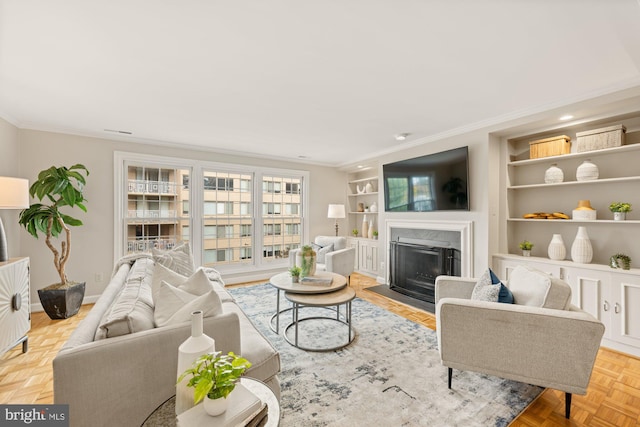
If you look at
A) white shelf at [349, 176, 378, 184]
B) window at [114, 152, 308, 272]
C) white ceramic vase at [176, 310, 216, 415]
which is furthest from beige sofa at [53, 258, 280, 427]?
white shelf at [349, 176, 378, 184]

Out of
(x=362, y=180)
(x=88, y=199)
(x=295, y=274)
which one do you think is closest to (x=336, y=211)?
(x=362, y=180)

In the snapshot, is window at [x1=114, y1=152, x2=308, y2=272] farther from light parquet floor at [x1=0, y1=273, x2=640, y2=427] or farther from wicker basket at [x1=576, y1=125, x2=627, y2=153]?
wicker basket at [x1=576, y1=125, x2=627, y2=153]

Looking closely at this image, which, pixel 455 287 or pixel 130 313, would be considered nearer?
pixel 130 313

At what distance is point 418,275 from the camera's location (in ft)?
13.3

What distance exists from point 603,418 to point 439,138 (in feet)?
10.2

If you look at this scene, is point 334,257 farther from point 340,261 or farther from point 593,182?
point 593,182

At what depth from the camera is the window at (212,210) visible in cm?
403

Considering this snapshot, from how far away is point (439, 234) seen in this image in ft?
12.5

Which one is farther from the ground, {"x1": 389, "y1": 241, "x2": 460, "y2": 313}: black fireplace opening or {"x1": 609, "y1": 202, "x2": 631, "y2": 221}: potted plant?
{"x1": 609, "y1": 202, "x2": 631, "y2": 221}: potted plant

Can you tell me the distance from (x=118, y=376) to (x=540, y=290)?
2468 millimetres

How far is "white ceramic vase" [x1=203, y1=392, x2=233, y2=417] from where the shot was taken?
36.4 inches

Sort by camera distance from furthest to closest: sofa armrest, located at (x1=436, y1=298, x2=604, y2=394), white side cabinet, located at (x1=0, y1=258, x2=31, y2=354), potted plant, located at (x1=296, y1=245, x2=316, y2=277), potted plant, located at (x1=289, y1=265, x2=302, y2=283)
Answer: potted plant, located at (x1=296, y1=245, x2=316, y2=277), potted plant, located at (x1=289, y1=265, x2=302, y2=283), white side cabinet, located at (x1=0, y1=258, x2=31, y2=354), sofa armrest, located at (x1=436, y1=298, x2=604, y2=394)

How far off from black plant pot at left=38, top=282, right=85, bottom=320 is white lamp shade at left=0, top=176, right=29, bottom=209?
1.20 metres

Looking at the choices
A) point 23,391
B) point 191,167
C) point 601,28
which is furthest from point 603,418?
point 191,167
